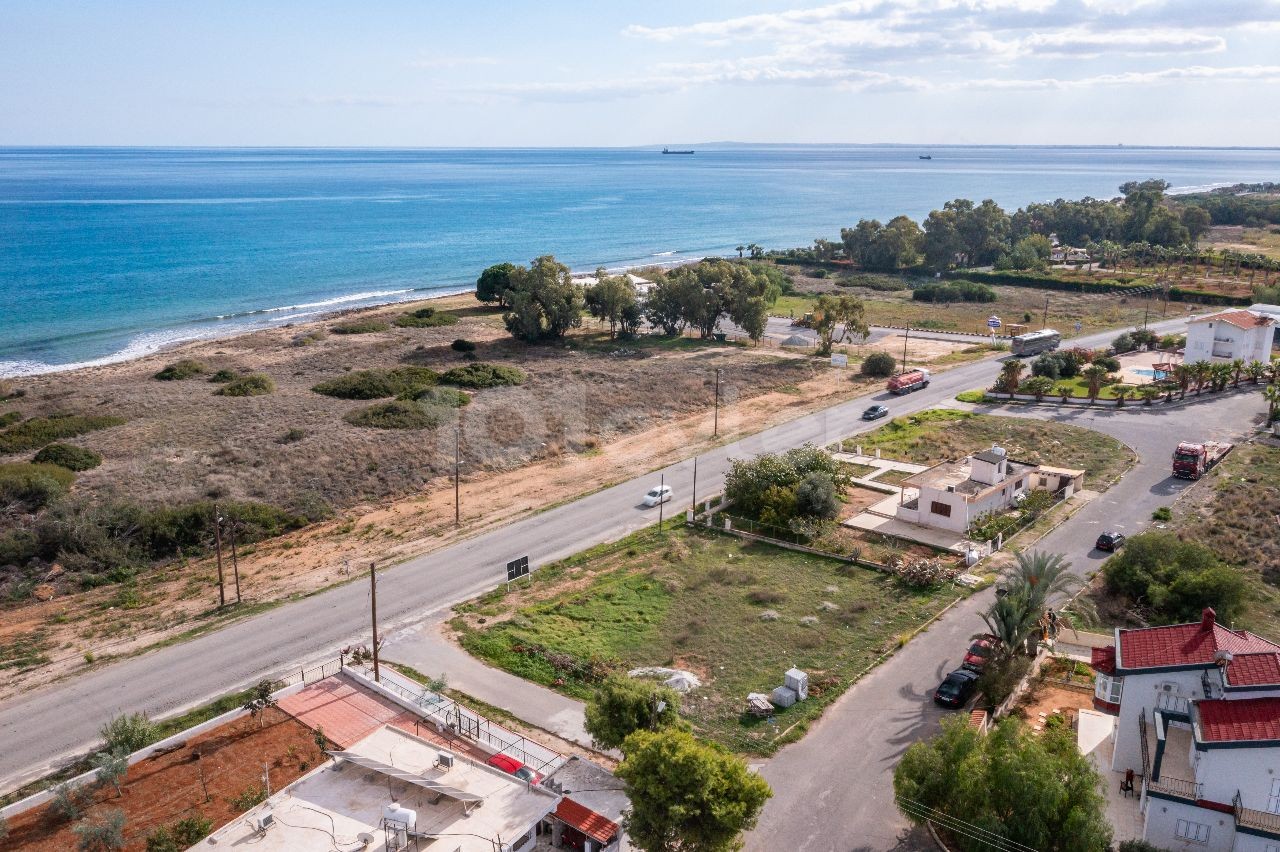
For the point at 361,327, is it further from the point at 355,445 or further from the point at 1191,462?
the point at 1191,462

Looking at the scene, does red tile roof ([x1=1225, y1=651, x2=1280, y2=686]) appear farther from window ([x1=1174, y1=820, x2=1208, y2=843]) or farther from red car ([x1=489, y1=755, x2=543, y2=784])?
red car ([x1=489, y1=755, x2=543, y2=784])

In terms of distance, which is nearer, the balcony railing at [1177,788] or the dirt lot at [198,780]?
the balcony railing at [1177,788]

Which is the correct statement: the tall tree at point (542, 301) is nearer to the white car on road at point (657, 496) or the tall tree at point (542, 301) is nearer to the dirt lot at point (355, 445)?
the dirt lot at point (355, 445)

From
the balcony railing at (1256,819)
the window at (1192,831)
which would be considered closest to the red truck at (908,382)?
the window at (1192,831)

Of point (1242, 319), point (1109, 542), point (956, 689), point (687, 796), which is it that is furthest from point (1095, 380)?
point (687, 796)

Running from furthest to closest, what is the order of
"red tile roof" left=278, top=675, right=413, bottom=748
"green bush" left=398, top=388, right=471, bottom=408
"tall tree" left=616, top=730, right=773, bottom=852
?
"green bush" left=398, top=388, right=471, bottom=408 < "red tile roof" left=278, top=675, right=413, bottom=748 < "tall tree" left=616, top=730, right=773, bottom=852

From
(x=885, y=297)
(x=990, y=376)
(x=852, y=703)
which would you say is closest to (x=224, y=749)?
(x=852, y=703)

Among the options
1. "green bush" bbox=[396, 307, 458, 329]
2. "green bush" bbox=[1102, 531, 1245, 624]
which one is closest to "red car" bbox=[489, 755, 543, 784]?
"green bush" bbox=[1102, 531, 1245, 624]
